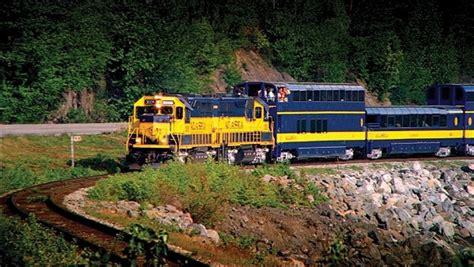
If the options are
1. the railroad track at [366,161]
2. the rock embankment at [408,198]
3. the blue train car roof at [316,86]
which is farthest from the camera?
the blue train car roof at [316,86]

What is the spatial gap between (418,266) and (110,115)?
31396 mm

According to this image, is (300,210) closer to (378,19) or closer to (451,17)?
(378,19)

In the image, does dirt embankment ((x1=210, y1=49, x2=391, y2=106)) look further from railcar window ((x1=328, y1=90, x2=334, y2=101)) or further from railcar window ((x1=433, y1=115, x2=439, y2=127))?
railcar window ((x1=328, y1=90, x2=334, y2=101))

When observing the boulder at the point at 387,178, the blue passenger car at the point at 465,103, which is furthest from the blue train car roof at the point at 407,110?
the boulder at the point at 387,178

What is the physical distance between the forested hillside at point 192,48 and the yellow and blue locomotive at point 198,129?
15.1 meters

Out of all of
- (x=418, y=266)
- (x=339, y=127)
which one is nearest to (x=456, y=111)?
(x=339, y=127)

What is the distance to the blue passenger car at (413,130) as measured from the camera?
1531 inches

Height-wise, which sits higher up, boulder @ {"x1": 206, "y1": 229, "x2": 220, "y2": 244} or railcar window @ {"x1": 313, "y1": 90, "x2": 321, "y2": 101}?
railcar window @ {"x1": 313, "y1": 90, "x2": 321, "y2": 101}

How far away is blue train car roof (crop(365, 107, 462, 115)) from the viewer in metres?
38.9

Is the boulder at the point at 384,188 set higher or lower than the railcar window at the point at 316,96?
lower

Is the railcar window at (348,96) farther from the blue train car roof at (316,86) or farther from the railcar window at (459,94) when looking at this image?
the railcar window at (459,94)

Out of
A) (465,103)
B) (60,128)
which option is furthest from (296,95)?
(60,128)

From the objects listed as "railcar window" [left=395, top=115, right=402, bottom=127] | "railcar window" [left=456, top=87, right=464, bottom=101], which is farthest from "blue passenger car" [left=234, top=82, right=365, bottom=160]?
"railcar window" [left=456, top=87, right=464, bottom=101]

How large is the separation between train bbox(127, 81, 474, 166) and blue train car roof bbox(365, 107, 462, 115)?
6cm
